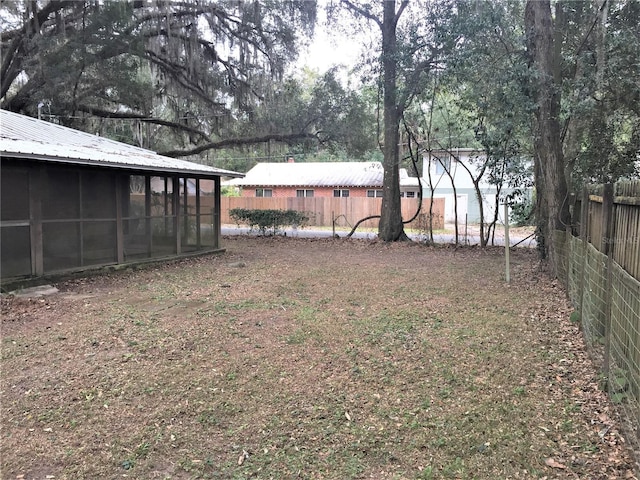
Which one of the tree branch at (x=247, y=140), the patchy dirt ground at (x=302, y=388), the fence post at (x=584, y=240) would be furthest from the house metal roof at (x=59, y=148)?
the fence post at (x=584, y=240)

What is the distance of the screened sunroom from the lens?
7.58m

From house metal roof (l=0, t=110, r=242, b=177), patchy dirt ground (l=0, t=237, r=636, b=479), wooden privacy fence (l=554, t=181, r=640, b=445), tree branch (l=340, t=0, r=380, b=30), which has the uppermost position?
tree branch (l=340, t=0, r=380, b=30)

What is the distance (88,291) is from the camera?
7734mm

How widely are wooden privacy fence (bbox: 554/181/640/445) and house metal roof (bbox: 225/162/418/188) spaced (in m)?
23.2

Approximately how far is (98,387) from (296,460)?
6.54ft

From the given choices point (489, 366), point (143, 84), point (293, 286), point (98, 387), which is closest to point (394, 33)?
point (143, 84)

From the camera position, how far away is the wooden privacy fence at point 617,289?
2.85 metres

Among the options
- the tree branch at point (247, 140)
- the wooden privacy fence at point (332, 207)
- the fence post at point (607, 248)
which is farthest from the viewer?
the wooden privacy fence at point (332, 207)

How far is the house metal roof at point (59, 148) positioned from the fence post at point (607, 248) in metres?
7.47

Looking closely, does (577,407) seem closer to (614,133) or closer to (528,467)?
(528,467)

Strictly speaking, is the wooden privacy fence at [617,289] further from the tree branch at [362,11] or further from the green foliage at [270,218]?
the green foliage at [270,218]

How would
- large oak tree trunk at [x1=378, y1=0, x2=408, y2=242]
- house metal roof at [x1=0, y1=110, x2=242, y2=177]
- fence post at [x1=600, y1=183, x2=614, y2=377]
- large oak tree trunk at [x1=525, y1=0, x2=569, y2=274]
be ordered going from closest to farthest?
fence post at [x1=600, y1=183, x2=614, y2=377] → house metal roof at [x1=0, y1=110, x2=242, y2=177] → large oak tree trunk at [x1=525, y1=0, x2=569, y2=274] → large oak tree trunk at [x1=378, y1=0, x2=408, y2=242]

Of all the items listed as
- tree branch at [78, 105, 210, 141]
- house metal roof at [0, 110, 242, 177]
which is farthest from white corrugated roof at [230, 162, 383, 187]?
house metal roof at [0, 110, 242, 177]

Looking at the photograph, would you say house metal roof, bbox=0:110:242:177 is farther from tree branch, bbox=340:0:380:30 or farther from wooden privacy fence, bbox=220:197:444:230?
wooden privacy fence, bbox=220:197:444:230
